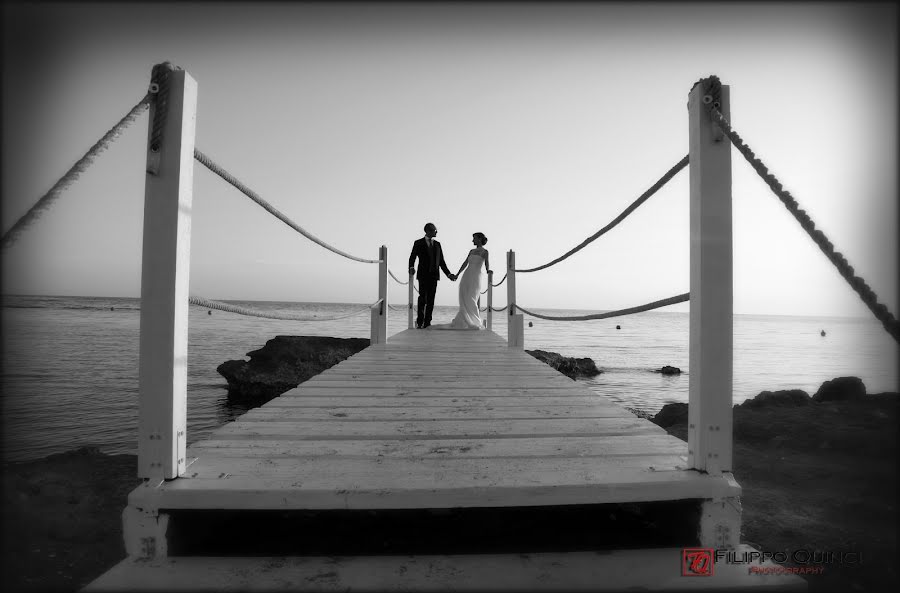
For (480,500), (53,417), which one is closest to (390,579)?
(480,500)

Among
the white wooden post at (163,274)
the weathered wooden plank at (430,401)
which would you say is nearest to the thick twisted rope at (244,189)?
the white wooden post at (163,274)

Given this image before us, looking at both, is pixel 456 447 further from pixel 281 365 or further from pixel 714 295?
pixel 281 365

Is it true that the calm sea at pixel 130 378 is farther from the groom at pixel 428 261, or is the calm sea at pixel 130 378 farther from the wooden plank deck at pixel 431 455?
the groom at pixel 428 261

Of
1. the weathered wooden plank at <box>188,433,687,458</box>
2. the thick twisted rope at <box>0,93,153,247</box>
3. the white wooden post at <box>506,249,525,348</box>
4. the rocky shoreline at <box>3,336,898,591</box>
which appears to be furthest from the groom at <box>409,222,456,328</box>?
the thick twisted rope at <box>0,93,153,247</box>

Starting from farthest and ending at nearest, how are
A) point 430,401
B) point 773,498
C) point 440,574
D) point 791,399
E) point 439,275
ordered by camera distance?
point 439,275
point 791,399
point 773,498
point 430,401
point 440,574

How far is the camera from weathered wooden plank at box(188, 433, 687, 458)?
71.2 inches

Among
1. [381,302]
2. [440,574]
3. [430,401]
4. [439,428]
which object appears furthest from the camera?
[381,302]

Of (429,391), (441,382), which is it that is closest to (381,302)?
(441,382)

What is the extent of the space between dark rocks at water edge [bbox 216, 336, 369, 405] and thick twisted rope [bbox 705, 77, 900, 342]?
10.5 metres

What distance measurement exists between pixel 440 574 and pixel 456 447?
2.16 feet

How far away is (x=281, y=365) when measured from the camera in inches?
451

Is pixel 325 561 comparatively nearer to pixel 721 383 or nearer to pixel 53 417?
pixel 721 383

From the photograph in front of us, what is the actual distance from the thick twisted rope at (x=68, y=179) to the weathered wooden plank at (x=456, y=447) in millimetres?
986

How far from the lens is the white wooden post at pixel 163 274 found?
4.75ft
